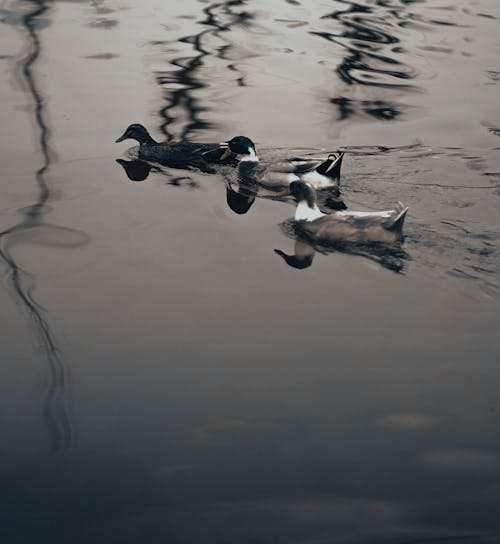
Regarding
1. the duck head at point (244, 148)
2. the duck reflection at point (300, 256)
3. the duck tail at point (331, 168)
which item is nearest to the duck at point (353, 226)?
the duck reflection at point (300, 256)

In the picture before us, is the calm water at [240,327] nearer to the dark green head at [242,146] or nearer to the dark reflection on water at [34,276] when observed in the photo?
the dark reflection on water at [34,276]

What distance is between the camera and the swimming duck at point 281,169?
10.3 m

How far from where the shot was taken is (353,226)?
884cm

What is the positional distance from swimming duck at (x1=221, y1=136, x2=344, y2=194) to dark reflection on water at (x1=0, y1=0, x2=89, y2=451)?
2.26 meters

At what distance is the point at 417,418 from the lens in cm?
609

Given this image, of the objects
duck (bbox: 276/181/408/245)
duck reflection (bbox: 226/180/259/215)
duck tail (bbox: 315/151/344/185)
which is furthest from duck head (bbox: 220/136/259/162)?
duck (bbox: 276/181/408/245)

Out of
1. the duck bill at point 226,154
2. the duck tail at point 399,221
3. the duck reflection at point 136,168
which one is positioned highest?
the duck tail at point 399,221

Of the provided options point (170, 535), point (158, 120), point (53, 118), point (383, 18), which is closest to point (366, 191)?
point (158, 120)

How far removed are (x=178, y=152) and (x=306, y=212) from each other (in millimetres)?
2553

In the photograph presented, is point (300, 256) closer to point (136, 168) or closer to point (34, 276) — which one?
point (34, 276)

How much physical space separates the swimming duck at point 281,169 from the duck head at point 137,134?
99 cm

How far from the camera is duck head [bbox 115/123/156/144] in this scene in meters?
11.3

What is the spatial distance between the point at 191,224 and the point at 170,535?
4.69m

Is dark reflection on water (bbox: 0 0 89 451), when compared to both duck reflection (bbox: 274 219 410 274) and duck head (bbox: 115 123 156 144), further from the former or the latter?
duck reflection (bbox: 274 219 410 274)
